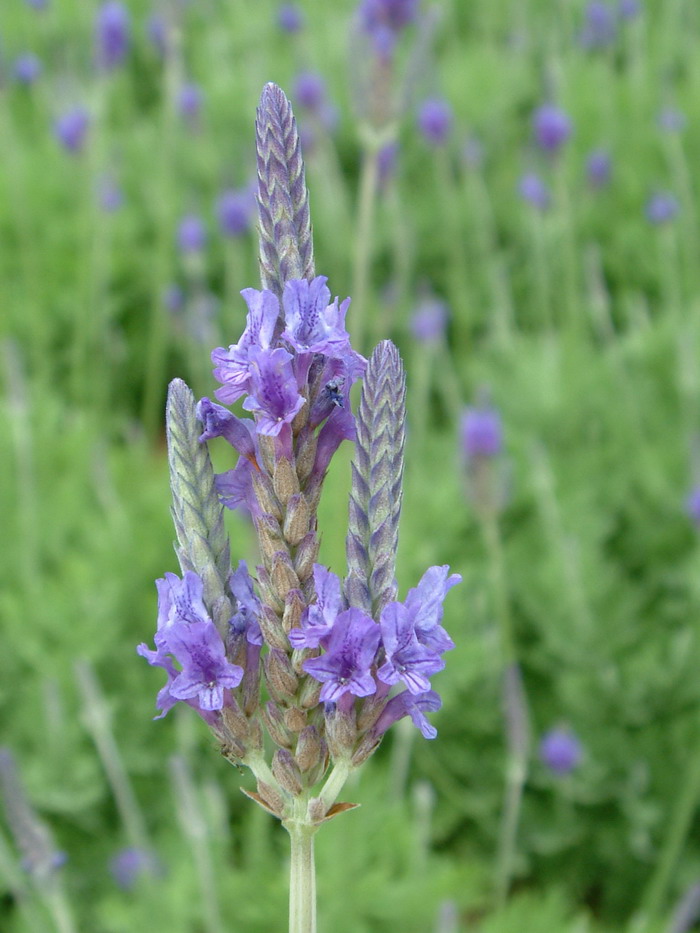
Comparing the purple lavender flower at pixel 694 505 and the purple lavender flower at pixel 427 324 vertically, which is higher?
the purple lavender flower at pixel 427 324

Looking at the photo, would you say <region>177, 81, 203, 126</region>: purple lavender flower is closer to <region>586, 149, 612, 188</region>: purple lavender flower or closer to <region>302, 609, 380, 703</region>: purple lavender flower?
<region>586, 149, 612, 188</region>: purple lavender flower

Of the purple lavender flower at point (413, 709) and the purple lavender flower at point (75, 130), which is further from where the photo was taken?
the purple lavender flower at point (75, 130)

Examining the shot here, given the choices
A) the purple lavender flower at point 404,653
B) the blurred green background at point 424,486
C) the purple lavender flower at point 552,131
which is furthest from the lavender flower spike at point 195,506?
the purple lavender flower at point 552,131

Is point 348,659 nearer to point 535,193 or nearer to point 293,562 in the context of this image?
point 293,562

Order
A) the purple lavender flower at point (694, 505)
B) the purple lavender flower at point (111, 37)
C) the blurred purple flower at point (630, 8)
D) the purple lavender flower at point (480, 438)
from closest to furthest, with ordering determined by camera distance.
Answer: the purple lavender flower at point (480, 438), the purple lavender flower at point (694, 505), the purple lavender flower at point (111, 37), the blurred purple flower at point (630, 8)

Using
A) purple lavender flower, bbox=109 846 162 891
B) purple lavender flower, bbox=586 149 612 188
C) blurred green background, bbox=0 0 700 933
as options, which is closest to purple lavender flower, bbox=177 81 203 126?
blurred green background, bbox=0 0 700 933

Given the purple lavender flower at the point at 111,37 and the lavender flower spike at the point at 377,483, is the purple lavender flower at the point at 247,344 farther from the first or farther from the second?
the purple lavender flower at the point at 111,37

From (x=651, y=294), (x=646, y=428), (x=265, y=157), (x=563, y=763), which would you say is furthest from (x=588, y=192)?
(x=265, y=157)
